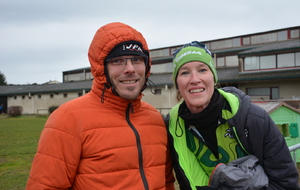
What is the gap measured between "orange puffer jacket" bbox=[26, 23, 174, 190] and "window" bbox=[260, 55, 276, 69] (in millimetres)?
20915

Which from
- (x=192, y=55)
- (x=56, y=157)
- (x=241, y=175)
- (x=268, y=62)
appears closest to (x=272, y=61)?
(x=268, y=62)

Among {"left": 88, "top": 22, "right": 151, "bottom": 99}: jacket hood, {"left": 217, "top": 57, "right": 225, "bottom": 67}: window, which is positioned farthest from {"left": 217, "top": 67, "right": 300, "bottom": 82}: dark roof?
{"left": 88, "top": 22, "right": 151, "bottom": 99}: jacket hood

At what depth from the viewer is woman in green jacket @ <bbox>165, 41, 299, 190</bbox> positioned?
2260mm

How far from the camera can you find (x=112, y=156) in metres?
2.06

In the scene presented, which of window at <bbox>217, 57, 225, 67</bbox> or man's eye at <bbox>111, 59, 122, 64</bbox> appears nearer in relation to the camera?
man's eye at <bbox>111, 59, 122, 64</bbox>

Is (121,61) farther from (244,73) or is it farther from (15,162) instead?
(244,73)

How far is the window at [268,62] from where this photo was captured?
2075 cm

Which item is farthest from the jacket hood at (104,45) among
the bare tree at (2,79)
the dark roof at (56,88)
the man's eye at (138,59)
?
the bare tree at (2,79)

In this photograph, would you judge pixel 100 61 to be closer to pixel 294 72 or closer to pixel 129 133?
pixel 129 133

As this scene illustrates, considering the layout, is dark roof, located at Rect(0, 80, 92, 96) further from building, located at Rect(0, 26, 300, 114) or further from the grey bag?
the grey bag

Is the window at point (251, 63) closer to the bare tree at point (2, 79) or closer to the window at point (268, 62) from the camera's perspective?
the window at point (268, 62)

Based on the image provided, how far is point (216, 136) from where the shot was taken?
2.50 meters

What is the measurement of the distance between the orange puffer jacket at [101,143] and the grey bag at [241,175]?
52 cm

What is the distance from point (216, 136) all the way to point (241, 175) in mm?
431
